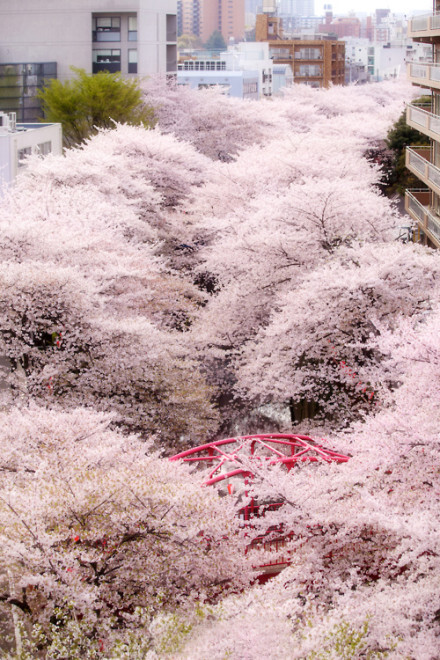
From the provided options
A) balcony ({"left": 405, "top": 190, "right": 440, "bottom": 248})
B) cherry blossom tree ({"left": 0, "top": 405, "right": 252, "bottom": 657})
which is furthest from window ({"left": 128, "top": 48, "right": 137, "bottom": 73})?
cherry blossom tree ({"left": 0, "top": 405, "right": 252, "bottom": 657})

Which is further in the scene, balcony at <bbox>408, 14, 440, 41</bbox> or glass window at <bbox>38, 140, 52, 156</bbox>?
glass window at <bbox>38, 140, 52, 156</bbox>

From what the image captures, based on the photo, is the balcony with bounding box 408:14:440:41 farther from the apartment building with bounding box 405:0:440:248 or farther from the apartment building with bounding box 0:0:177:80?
the apartment building with bounding box 0:0:177:80

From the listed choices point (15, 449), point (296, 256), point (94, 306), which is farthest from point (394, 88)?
point (15, 449)

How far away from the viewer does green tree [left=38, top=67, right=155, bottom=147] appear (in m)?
39.4

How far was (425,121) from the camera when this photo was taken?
979 inches

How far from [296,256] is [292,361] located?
10.2 feet

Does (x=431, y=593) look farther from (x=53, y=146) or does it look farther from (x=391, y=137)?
(x=391, y=137)

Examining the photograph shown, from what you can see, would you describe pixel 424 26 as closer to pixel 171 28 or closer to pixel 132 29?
pixel 132 29

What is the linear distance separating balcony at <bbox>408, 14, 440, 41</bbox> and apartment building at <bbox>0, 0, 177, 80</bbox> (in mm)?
29803

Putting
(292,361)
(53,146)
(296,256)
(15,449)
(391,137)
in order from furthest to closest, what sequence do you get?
(391,137)
(53,146)
(296,256)
(292,361)
(15,449)

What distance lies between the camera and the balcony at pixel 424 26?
2306 centimetres

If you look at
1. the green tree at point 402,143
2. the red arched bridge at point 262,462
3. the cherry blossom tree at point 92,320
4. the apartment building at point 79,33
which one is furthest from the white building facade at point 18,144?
the apartment building at point 79,33

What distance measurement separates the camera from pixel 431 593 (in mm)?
7781

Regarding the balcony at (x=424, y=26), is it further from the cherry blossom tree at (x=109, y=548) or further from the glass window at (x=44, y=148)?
the cherry blossom tree at (x=109, y=548)
